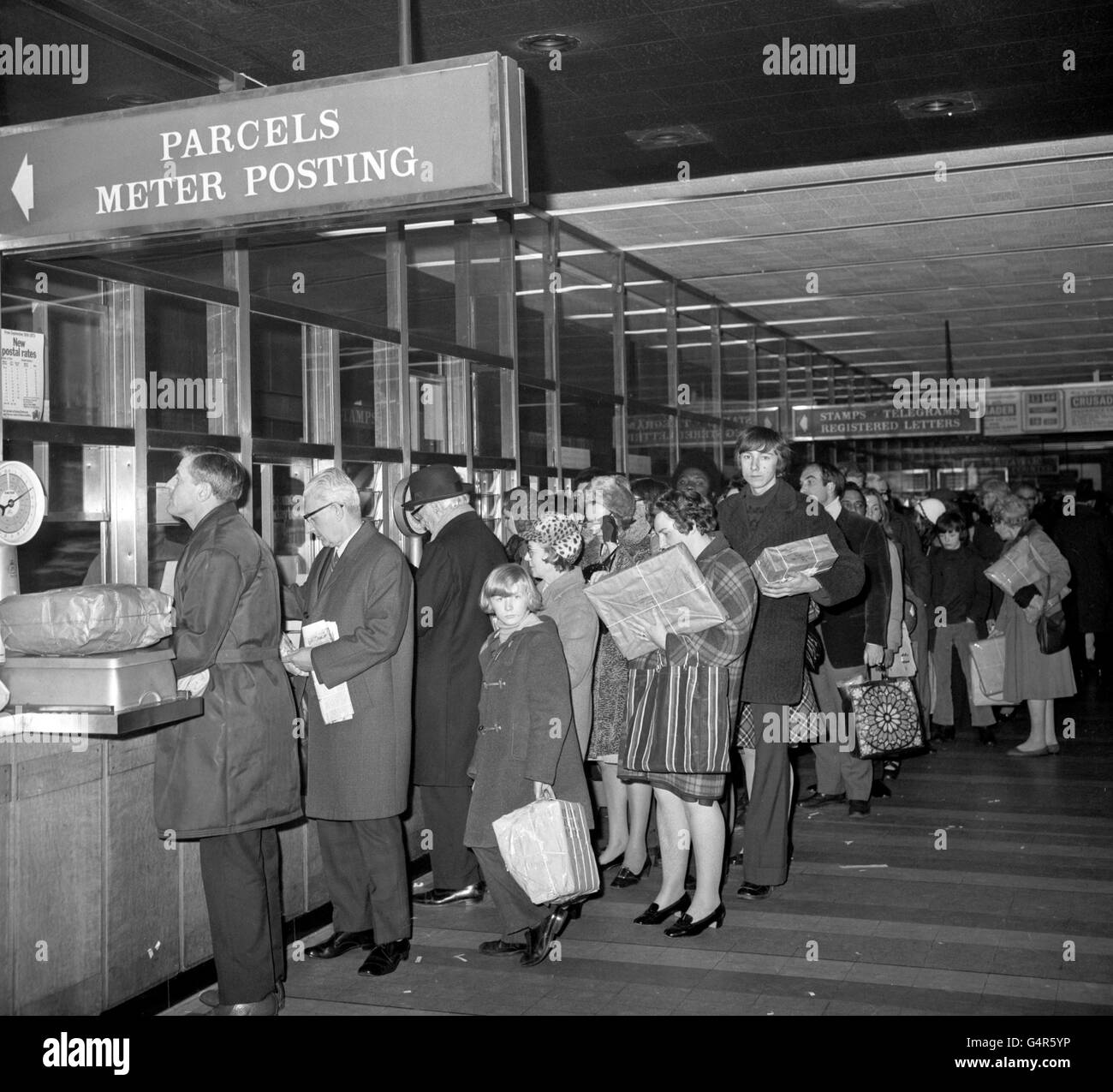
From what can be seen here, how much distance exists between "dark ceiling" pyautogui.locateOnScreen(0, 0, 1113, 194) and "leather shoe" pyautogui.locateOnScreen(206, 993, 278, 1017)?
389cm

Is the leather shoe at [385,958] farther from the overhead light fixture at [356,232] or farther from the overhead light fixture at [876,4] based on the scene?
the overhead light fixture at [356,232]

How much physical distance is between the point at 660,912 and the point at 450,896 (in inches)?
36.3

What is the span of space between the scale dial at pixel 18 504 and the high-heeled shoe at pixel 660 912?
2.68 m

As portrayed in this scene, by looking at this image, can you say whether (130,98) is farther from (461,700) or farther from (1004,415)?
(1004,415)

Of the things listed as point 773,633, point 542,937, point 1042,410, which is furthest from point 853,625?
point 1042,410

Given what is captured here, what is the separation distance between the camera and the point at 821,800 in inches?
271

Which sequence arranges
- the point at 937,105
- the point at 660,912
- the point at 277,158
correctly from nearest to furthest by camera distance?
the point at 277,158 → the point at 660,912 → the point at 937,105

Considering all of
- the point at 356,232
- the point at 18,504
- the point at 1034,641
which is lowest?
the point at 1034,641

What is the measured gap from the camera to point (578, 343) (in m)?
11.4

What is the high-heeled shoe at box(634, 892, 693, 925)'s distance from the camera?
4785mm

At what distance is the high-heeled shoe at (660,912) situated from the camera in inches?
188

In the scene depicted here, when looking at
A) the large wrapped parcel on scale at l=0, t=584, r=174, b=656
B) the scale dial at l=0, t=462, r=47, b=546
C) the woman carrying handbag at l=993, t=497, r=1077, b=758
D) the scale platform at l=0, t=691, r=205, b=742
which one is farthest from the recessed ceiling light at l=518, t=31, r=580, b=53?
the woman carrying handbag at l=993, t=497, r=1077, b=758

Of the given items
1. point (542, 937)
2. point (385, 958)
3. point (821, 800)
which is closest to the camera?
point (385, 958)
